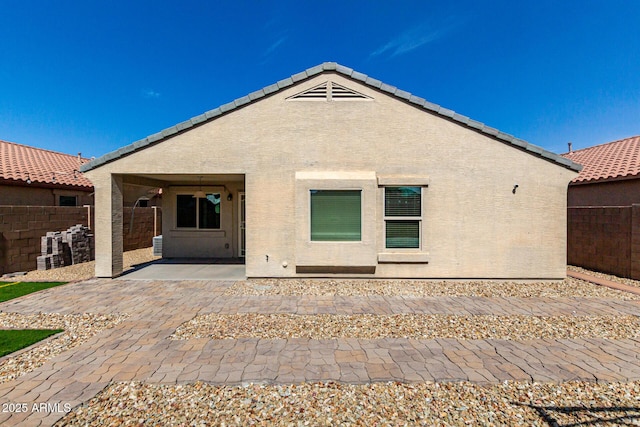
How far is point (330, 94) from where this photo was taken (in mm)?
8742

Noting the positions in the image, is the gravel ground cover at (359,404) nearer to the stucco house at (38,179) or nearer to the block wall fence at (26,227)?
the block wall fence at (26,227)

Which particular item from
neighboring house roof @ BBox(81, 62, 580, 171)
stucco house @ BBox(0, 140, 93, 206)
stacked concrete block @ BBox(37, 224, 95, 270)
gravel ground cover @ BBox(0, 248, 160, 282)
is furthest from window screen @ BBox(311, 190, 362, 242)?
stucco house @ BBox(0, 140, 93, 206)

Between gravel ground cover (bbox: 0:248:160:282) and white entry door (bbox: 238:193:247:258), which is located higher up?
white entry door (bbox: 238:193:247:258)

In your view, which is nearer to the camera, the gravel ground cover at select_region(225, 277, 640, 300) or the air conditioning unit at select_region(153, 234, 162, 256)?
the gravel ground cover at select_region(225, 277, 640, 300)

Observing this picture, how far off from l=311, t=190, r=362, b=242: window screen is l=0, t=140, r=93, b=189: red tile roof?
1379cm

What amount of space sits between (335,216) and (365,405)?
233 inches

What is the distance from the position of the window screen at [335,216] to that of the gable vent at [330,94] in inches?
115

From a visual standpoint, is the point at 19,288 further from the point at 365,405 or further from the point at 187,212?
the point at 365,405

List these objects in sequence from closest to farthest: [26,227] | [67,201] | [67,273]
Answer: [67,273], [26,227], [67,201]

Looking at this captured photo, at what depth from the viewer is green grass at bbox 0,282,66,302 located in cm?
720

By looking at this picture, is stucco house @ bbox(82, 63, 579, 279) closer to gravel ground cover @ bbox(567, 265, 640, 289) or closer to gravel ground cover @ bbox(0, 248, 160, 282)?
gravel ground cover @ bbox(0, 248, 160, 282)

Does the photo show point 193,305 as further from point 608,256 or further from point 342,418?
point 608,256

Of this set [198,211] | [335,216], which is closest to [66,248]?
[198,211]

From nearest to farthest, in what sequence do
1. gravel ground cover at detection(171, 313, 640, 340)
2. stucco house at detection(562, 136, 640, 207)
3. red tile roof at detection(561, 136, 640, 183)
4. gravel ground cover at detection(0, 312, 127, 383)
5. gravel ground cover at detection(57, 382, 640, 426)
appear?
gravel ground cover at detection(57, 382, 640, 426) → gravel ground cover at detection(0, 312, 127, 383) → gravel ground cover at detection(171, 313, 640, 340) → stucco house at detection(562, 136, 640, 207) → red tile roof at detection(561, 136, 640, 183)
